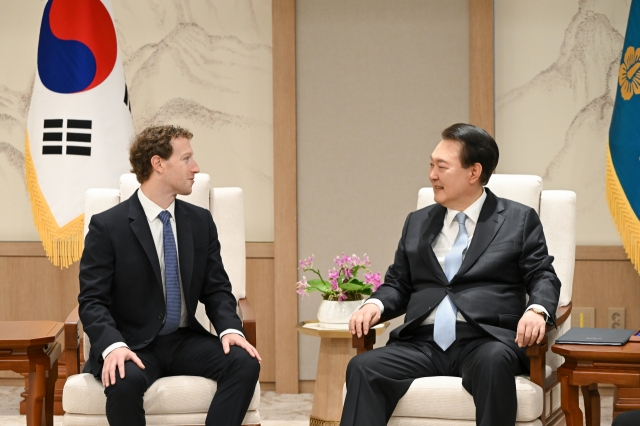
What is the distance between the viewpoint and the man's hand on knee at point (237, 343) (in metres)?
2.89

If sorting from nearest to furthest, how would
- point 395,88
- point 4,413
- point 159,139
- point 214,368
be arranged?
point 214,368, point 159,139, point 4,413, point 395,88

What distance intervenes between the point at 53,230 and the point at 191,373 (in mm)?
1750

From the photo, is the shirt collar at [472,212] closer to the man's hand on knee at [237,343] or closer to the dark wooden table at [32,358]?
the man's hand on knee at [237,343]

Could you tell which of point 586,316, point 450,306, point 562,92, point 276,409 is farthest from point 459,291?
point 562,92

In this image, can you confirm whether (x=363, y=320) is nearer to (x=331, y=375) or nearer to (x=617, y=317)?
(x=331, y=375)

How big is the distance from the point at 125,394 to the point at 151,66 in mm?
2578

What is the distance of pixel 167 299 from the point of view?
2.98 m

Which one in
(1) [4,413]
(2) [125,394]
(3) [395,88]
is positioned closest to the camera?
(2) [125,394]

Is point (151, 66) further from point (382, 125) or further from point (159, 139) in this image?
point (159, 139)

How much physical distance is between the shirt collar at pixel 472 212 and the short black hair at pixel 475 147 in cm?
7

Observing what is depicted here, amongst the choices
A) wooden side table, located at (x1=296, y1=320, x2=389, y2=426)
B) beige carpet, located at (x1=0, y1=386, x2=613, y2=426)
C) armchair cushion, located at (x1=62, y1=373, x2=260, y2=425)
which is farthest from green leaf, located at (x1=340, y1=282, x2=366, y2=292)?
armchair cushion, located at (x1=62, y1=373, x2=260, y2=425)

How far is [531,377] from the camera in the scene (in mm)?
2691

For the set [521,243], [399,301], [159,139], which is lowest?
[399,301]

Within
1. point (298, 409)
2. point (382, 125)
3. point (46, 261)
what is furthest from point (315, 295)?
point (46, 261)
